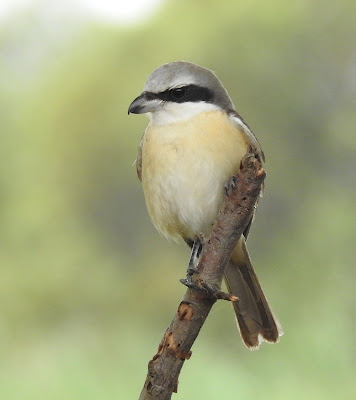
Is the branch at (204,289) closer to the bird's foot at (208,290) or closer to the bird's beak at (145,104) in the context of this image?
the bird's foot at (208,290)

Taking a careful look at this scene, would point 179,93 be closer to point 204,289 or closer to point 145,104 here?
point 145,104

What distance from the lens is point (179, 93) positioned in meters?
1.87

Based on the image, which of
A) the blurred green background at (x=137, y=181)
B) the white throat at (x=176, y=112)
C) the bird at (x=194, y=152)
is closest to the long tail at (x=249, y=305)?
the bird at (x=194, y=152)

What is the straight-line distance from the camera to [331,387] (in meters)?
3.85

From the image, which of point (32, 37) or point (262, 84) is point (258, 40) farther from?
point (32, 37)


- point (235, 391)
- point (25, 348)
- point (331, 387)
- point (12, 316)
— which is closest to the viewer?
point (235, 391)

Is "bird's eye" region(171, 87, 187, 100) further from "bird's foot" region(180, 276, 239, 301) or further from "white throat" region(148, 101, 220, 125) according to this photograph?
"bird's foot" region(180, 276, 239, 301)

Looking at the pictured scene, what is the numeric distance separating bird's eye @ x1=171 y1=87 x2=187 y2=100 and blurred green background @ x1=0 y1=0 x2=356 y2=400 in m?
2.68

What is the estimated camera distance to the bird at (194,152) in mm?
1832

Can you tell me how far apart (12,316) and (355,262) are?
236 centimetres

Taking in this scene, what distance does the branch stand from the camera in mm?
1505

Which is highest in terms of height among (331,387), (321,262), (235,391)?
(321,262)

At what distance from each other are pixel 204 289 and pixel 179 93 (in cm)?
55

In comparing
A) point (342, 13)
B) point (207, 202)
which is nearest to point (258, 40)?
point (342, 13)
